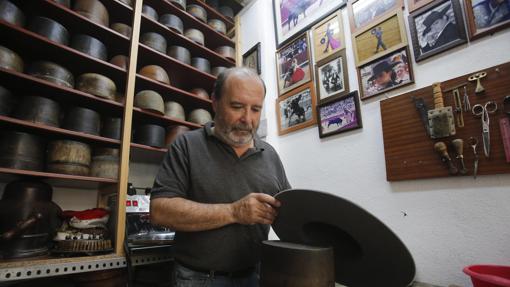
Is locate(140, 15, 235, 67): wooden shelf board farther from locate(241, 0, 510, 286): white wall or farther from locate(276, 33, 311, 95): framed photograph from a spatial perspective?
locate(241, 0, 510, 286): white wall

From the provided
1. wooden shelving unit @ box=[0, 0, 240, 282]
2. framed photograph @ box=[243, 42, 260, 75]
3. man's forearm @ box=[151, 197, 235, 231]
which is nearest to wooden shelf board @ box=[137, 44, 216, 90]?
wooden shelving unit @ box=[0, 0, 240, 282]

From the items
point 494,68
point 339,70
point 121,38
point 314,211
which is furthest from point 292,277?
point 121,38

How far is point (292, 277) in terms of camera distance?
1.61 feet

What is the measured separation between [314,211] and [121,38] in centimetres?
172

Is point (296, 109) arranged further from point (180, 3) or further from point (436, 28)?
point (180, 3)

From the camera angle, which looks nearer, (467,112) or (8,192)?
(467,112)

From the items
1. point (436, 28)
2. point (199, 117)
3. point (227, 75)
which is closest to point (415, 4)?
point (436, 28)

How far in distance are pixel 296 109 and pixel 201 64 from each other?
2.93ft

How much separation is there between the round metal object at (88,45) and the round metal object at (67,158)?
561 millimetres

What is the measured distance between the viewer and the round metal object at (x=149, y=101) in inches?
64.6

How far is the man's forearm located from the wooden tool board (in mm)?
865

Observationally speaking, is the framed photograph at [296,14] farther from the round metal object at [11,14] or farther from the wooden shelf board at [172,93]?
the round metal object at [11,14]

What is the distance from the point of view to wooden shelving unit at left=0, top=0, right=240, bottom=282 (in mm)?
1201

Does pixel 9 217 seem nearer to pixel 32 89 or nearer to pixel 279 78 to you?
pixel 32 89
